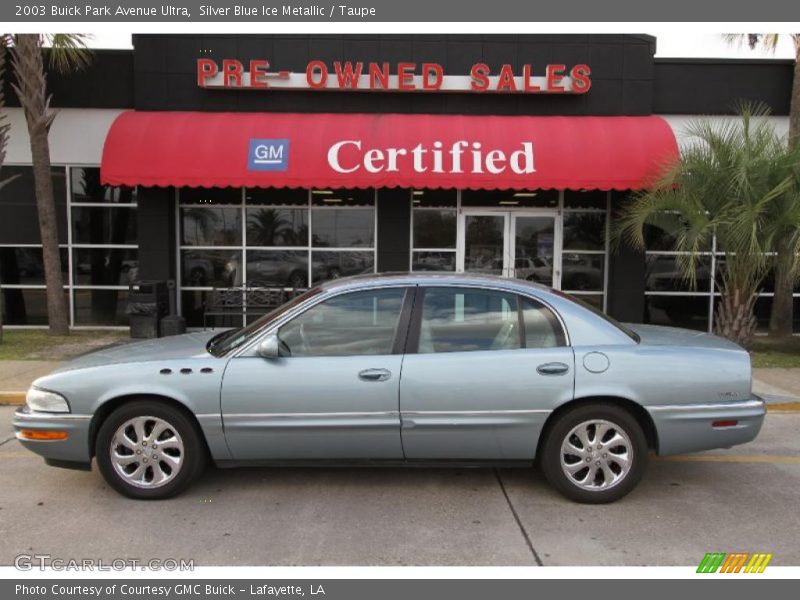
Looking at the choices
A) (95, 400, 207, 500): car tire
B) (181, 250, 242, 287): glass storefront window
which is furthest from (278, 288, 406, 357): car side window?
(181, 250, 242, 287): glass storefront window

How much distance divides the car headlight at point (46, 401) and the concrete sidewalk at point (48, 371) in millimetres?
3167

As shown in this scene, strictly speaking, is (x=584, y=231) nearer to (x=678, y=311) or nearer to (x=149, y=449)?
(x=678, y=311)

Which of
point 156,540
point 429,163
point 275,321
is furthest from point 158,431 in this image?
point 429,163

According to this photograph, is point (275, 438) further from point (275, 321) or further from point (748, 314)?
point (748, 314)

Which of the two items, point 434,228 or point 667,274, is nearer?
point 434,228

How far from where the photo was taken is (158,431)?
14.2 ft

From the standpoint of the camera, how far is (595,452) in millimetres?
4352

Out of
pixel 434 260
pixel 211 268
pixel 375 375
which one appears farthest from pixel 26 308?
pixel 375 375

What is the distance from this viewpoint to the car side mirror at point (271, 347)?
14.2ft

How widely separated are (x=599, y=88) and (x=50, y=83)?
33.9 feet

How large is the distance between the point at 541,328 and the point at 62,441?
3450 mm

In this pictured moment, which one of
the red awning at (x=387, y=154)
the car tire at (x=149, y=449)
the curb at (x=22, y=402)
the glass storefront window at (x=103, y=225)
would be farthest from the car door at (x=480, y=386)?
the glass storefront window at (x=103, y=225)

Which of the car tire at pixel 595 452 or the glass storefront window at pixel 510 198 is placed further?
the glass storefront window at pixel 510 198

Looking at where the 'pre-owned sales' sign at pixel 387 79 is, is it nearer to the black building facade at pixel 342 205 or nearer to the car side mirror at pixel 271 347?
the black building facade at pixel 342 205
